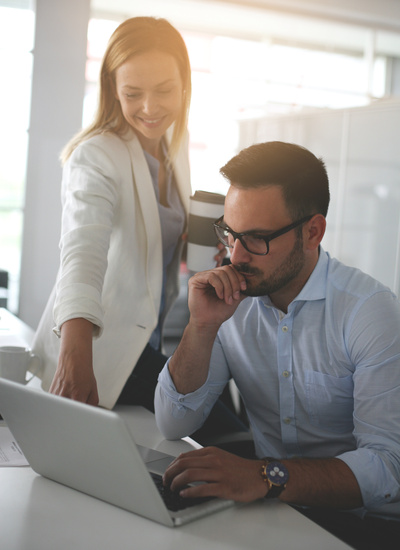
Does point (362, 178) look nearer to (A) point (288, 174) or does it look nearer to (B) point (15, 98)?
(B) point (15, 98)

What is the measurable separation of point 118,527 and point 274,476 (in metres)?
0.27

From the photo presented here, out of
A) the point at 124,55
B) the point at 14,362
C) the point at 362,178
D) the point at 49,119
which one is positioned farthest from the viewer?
the point at 49,119

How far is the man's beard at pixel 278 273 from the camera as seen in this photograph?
137cm

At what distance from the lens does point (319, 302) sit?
4.60 ft

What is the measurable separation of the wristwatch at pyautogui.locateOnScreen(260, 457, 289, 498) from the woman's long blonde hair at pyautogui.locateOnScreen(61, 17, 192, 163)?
107cm

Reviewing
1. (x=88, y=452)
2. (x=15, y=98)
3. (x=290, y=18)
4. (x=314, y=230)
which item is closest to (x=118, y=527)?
(x=88, y=452)

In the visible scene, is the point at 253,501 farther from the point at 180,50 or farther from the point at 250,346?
the point at 180,50

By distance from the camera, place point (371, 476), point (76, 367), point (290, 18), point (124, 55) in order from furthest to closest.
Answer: point (290, 18)
point (124, 55)
point (76, 367)
point (371, 476)

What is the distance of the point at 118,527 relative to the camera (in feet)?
2.86

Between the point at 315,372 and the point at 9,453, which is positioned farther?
the point at 315,372

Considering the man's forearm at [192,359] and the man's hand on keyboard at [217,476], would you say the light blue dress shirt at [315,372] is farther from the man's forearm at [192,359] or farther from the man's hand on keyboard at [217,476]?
the man's hand on keyboard at [217,476]

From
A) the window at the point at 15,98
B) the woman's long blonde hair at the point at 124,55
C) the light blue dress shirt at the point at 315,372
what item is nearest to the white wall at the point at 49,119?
the window at the point at 15,98

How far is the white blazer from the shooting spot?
1516 mm

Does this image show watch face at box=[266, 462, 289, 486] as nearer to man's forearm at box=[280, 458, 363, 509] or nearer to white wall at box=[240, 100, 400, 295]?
man's forearm at box=[280, 458, 363, 509]
